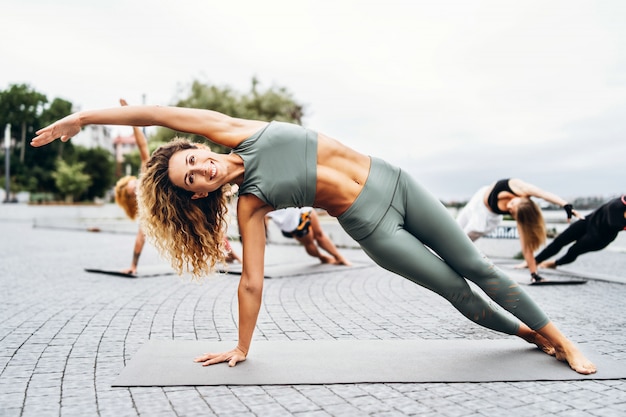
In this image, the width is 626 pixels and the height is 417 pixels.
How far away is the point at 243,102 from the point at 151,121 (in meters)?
30.8

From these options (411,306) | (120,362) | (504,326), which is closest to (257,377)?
(120,362)

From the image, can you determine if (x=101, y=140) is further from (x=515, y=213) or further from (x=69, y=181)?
(x=515, y=213)

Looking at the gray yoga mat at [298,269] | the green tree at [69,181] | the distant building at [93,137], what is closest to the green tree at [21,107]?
the green tree at [69,181]

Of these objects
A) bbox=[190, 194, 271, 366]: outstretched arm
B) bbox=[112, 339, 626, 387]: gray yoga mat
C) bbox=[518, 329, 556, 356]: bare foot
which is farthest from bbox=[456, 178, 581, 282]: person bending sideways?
bbox=[190, 194, 271, 366]: outstretched arm

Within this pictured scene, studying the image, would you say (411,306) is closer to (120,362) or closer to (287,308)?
(287,308)

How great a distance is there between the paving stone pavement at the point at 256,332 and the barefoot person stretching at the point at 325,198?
52cm

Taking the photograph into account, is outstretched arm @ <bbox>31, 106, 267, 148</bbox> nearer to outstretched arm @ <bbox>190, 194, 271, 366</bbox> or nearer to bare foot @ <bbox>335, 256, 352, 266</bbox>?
outstretched arm @ <bbox>190, 194, 271, 366</bbox>

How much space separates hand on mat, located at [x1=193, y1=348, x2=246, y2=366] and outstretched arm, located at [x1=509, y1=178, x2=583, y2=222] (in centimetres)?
424

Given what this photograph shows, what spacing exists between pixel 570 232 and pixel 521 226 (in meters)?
1.20

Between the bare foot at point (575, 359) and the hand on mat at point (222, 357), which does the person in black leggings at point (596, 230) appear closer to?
the bare foot at point (575, 359)

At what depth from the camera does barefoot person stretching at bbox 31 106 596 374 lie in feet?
10.4

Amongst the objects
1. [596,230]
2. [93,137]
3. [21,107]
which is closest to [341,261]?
[596,230]

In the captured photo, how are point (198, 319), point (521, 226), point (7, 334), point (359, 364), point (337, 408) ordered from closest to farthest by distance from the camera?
point (337, 408) < point (359, 364) < point (7, 334) < point (198, 319) < point (521, 226)

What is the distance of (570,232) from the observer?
811 centimetres
